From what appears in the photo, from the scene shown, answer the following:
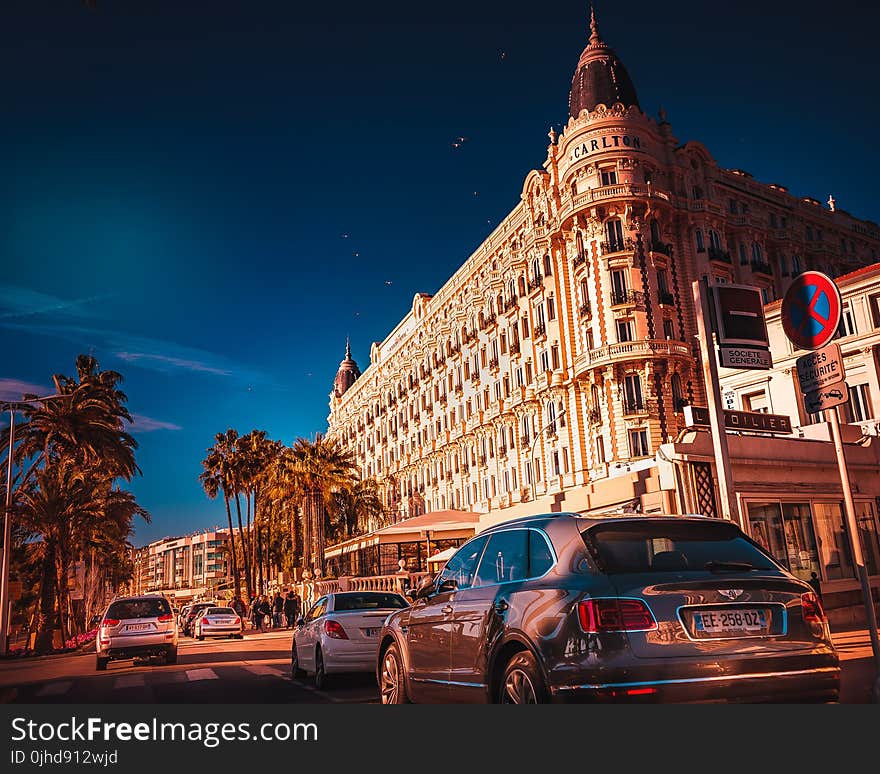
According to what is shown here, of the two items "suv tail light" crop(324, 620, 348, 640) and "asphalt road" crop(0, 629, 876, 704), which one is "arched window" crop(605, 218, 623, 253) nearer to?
"asphalt road" crop(0, 629, 876, 704)

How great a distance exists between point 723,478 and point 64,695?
415 inches

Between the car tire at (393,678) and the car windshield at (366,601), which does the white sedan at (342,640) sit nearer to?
the car windshield at (366,601)

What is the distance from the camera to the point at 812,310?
878 cm

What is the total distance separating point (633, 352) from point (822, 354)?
33283 millimetres

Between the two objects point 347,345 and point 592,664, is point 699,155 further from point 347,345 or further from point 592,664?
point 347,345

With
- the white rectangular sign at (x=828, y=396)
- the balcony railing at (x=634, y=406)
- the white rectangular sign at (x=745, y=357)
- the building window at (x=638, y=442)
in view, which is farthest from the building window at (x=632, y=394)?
the white rectangular sign at (x=828, y=396)

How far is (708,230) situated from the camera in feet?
153

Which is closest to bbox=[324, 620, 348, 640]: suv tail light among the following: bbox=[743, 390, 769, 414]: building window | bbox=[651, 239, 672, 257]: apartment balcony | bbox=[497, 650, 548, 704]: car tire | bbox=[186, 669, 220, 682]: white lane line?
bbox=[186, 669, 220, 682]: white lane line

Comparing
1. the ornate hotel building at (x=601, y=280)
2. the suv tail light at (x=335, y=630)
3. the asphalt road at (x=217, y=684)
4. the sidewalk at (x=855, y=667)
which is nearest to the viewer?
the sidewalk at (x=855, y=667)

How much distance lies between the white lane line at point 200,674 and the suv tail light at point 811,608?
11.2 m

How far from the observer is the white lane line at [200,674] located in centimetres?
1384

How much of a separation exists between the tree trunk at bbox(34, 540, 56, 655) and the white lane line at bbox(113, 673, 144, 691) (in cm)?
1845

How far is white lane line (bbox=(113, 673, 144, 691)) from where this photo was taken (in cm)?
1307

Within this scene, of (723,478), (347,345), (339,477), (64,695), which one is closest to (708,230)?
(339,477)
